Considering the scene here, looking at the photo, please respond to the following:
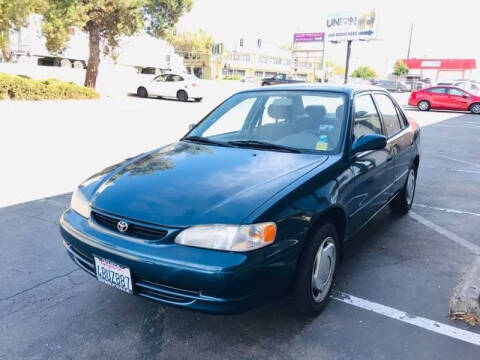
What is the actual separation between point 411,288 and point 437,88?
22.3 metres

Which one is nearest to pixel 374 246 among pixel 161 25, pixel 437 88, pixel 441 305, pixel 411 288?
pixel 411 288

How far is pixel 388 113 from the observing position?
4.54m

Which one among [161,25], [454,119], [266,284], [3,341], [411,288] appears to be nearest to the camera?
[266,284]

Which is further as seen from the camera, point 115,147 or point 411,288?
point 115,147

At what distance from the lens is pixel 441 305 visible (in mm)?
3232

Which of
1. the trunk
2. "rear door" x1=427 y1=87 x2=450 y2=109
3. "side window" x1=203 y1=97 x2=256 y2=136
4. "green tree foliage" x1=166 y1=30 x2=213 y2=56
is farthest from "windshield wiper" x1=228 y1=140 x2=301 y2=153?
"green tree foliage" x1=166 y1=30 x2=213 y2=56

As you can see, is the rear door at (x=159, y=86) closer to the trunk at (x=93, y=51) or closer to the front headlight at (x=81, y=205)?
the trunk at (x=93, y=51)

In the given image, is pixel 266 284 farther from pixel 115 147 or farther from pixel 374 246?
pixel 115 147

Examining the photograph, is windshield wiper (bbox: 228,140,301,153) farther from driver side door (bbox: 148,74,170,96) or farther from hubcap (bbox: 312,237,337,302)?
driver side door (bbox: 148,74,170,96)

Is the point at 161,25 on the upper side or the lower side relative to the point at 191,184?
upper

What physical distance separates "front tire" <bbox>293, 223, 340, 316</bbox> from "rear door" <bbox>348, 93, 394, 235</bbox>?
37 centimetres

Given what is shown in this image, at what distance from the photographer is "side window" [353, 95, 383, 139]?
3654mm

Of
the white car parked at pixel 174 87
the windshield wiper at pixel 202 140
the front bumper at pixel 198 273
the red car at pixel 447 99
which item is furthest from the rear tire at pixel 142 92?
the front bumper at pixel 198 273

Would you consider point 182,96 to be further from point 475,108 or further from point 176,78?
point 475,108
